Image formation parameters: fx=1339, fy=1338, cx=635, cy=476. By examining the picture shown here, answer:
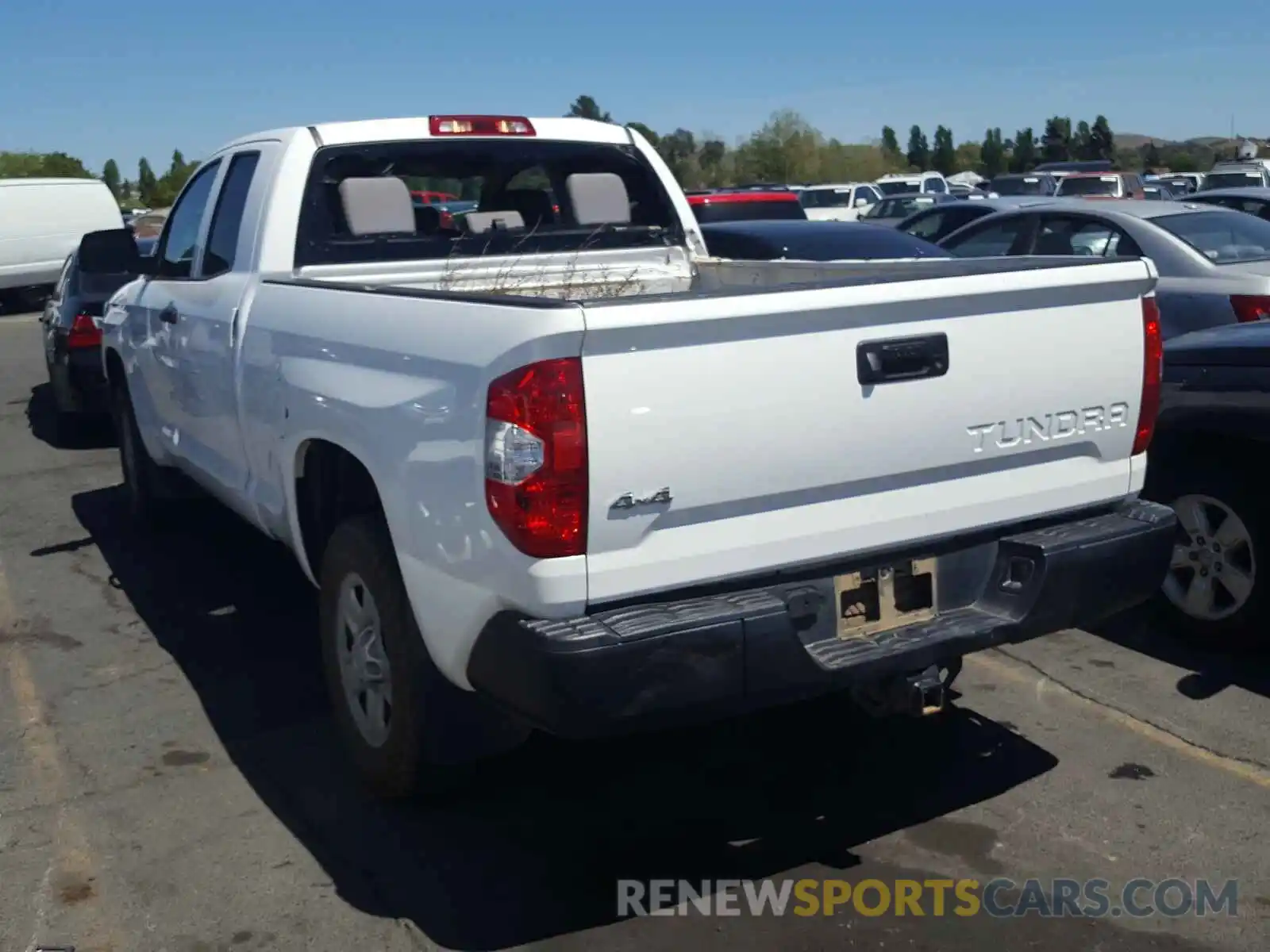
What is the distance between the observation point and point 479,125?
17.8 feet

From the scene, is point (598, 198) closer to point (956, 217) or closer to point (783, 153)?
point (956, 217)

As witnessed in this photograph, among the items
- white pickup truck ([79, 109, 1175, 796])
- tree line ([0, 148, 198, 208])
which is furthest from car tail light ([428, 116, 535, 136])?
tree line ([0, 148, 198, 208])

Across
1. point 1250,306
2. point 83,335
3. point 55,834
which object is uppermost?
point 1250,306

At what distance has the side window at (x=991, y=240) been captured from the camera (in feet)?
32.5

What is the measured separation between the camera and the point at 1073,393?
12.1 ft

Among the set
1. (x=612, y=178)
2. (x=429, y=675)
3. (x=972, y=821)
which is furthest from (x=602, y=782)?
(x=612, y=178)

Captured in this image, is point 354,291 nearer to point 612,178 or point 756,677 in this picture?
point 756,677

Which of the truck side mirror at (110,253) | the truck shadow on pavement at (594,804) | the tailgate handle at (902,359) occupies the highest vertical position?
the truck side mirror at (110,253)

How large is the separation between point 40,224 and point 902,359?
22.4m

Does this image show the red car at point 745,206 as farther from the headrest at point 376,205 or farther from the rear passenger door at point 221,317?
the headrest at point 376,205

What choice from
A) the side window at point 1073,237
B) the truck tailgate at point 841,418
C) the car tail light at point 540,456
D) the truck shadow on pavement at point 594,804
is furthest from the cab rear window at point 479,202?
the side window at point 1073,237

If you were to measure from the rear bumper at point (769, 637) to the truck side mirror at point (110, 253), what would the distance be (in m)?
3.68

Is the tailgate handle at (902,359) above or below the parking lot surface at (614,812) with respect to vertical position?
above

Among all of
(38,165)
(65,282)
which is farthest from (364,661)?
(38,165)
